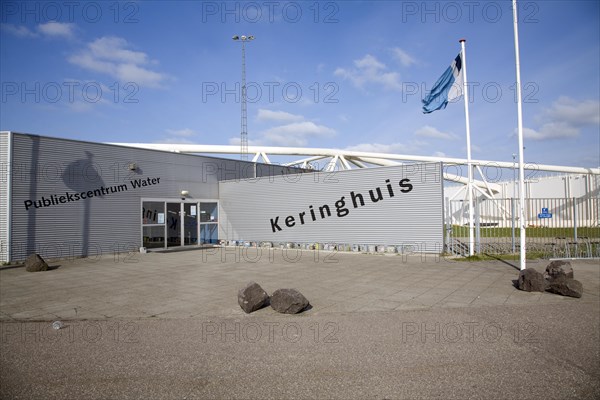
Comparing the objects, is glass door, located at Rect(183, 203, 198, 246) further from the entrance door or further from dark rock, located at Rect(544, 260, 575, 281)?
dark rock, located at Rect(544, 260, 575, 281)

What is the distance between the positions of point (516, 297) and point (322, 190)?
11048 millimetres

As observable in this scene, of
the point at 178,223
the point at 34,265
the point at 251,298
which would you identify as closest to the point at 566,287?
the point at 251,298

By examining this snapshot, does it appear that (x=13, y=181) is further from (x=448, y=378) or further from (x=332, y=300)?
(x=448, y=378)

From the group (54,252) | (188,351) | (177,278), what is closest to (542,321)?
(188,351)

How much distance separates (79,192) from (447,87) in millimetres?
15265

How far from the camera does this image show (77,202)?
16.0 meters

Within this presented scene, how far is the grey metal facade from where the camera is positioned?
1445 cm

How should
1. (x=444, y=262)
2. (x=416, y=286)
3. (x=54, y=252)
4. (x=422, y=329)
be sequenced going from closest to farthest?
(x=422, y=329) → (x=416, y=286) → (x=444, y=262) → (x=54, y=252)

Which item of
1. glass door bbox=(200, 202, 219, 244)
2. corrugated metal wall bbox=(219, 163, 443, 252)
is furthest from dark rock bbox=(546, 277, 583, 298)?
glass door bbox=(200, 202, 219, 244)

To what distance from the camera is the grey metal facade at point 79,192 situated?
14.5m

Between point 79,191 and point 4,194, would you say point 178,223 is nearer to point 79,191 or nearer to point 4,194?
point 79,191

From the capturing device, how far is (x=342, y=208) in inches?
695

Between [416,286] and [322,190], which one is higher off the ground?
[322,190]

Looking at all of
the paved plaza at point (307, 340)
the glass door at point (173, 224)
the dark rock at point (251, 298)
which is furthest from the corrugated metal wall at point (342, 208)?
the dark rock at point (251, 298)
